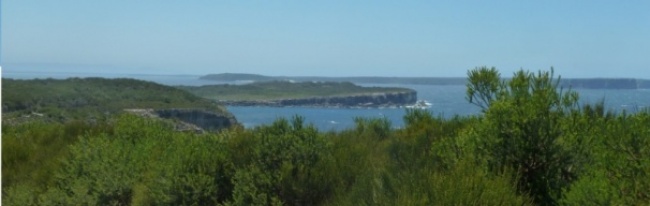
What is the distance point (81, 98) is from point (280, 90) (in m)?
7.55

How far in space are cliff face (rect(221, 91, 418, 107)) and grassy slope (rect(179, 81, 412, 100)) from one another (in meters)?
0.31

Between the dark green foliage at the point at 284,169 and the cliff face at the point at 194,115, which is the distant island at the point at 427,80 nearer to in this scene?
the dark green foliage at the point at 284,169

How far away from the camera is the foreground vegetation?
292 inches

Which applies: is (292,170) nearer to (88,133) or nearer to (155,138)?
(155,138)

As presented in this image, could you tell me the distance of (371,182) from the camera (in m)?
8.82

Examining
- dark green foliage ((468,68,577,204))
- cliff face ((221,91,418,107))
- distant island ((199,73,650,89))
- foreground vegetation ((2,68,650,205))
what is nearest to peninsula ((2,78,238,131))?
cliff face ((221,91,418,107))

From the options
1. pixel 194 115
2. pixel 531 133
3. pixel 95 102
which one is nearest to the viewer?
pixel 531 133

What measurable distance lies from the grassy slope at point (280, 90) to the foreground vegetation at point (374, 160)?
9095mm

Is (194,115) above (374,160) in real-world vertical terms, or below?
below

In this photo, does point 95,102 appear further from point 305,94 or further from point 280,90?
point 305,94

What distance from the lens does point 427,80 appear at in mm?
23797

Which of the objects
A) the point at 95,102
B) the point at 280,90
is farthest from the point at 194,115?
the point at 95,102

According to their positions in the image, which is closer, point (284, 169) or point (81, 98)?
point (284, 169)

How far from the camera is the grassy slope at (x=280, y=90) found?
1048 inches
